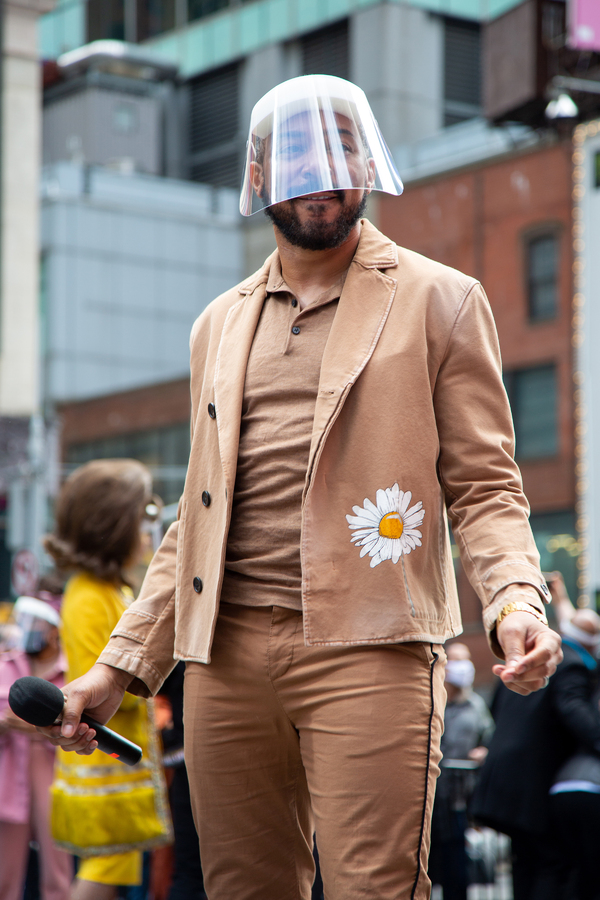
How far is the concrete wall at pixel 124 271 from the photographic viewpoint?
3169cm

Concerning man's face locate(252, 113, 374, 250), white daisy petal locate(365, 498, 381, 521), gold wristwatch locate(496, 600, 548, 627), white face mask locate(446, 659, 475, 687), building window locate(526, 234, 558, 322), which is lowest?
white face mask locate(446, 659, 475, 687)

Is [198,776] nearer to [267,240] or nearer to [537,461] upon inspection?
[537,461]

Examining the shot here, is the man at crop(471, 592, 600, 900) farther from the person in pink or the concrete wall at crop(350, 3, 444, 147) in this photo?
the concrete wall at crop(350, 3, 444, 147)

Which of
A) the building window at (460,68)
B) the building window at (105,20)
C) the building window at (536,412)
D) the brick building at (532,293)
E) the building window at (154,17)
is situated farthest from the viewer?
the building window at (105,20)

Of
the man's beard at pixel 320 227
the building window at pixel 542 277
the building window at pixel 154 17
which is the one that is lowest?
the man's beard at pixel 320 227

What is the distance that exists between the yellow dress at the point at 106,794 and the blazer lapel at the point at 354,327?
2165 mm

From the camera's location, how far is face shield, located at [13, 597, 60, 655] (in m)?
5.48

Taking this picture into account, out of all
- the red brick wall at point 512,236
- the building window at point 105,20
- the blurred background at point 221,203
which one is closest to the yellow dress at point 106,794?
the blurred background at point 221,203

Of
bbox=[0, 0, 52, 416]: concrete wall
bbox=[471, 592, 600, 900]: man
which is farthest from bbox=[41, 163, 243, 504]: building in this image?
bbox=[471, 592, 600, 900]: man

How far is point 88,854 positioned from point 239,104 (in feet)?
110

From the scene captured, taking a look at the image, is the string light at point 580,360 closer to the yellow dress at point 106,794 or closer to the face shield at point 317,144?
the yellow dress at point 106,794

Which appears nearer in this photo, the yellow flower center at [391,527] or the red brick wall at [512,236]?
the yellow flower center at [391,527]

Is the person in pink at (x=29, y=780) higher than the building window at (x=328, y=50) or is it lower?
lower

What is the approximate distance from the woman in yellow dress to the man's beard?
217 cm
